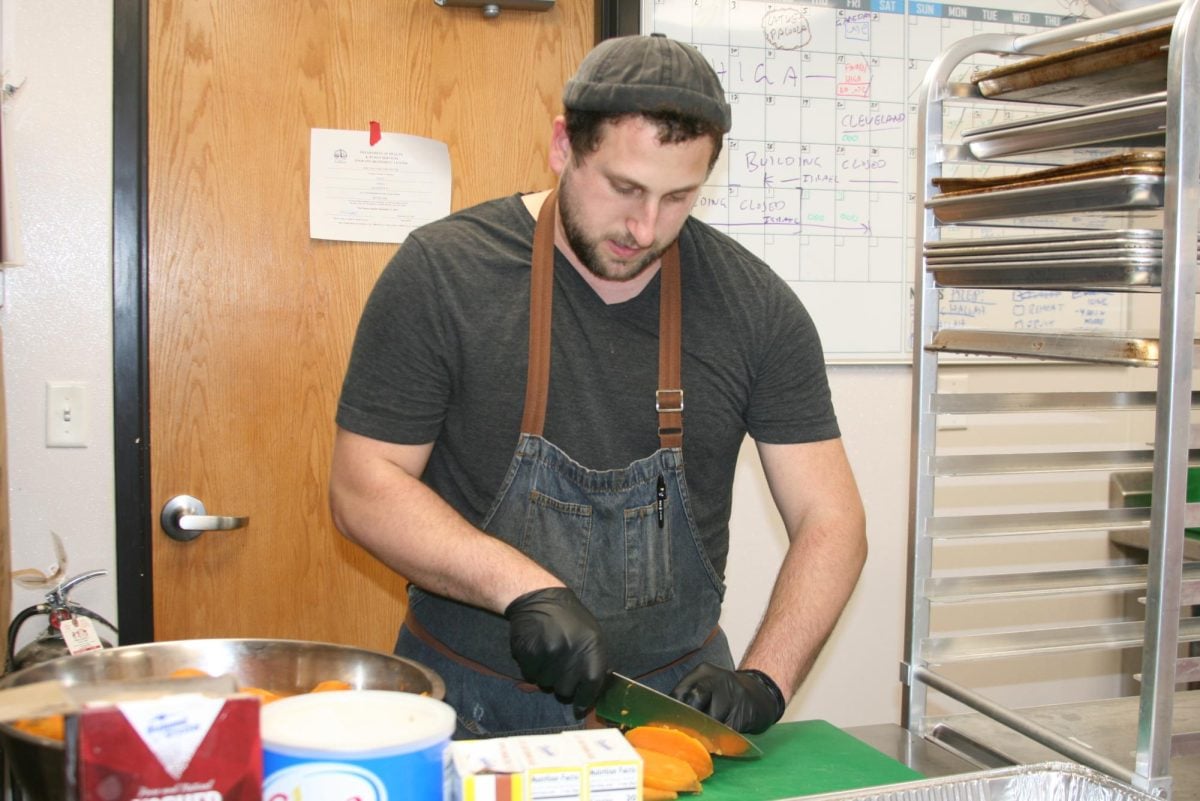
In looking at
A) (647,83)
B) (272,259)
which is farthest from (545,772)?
(272,259)

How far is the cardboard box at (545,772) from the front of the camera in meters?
0.91

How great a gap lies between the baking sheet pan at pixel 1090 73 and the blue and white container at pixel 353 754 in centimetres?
107

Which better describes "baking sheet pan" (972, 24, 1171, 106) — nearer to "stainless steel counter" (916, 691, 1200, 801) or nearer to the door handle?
"stainless steel counter" (916, 691, 1200, 801)

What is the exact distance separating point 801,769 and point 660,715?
206mm

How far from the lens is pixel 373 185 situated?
2535 mm

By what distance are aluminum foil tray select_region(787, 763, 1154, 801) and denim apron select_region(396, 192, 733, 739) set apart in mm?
577

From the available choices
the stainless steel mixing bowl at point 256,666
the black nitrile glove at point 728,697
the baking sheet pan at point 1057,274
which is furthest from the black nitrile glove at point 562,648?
the baking sheet pan at point 1057,274

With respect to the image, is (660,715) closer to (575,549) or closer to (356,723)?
(575,549)

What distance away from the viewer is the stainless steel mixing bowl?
3.33 ft

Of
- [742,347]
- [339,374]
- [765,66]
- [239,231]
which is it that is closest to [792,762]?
[742,347]

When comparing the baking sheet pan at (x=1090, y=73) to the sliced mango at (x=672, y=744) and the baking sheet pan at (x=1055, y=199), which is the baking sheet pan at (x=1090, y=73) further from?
the sliced mango at (x=672, y=744)

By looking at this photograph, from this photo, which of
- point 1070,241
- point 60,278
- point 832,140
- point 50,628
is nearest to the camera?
point 1070,241

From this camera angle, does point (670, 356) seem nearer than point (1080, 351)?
No

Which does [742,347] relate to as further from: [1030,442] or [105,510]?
[1030,442]
